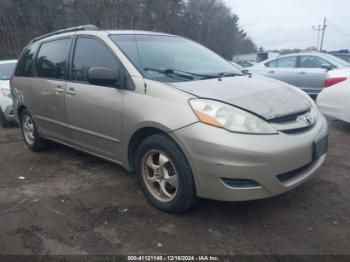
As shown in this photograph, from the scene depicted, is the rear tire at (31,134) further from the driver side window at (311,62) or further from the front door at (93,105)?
the driver side window at (311,62)

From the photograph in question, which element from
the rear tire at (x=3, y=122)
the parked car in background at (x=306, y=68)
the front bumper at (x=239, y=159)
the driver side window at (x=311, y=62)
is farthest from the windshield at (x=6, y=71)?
the driver side window at (x=311, y=62)

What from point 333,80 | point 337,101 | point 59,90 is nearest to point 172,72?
point 59,90

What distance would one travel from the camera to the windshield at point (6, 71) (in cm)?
749

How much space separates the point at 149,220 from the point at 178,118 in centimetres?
96

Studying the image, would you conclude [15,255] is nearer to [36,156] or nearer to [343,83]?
[36,156]

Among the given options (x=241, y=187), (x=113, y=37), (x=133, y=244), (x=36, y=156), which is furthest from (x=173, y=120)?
(x=36, y=156)

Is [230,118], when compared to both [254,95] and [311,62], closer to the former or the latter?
[254,95]

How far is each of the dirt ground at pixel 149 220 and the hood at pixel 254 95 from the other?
0.94 meters

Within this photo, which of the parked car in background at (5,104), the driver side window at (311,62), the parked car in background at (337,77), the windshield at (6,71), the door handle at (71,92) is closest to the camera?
the door handle at (71,92)

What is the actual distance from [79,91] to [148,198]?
148 centimetres

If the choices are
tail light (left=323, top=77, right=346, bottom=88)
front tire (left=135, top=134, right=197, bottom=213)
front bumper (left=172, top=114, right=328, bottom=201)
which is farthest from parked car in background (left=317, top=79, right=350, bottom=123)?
front tire (left=135, top=134, right=197, bottom=213)

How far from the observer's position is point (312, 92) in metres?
8.97

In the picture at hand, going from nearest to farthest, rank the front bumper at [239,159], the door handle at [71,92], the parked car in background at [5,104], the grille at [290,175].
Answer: the front bumper at [239,159], the grille at [290,175], the door handle at [71,92], the parked car in background at [5,104]

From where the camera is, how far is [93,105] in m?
3.56
